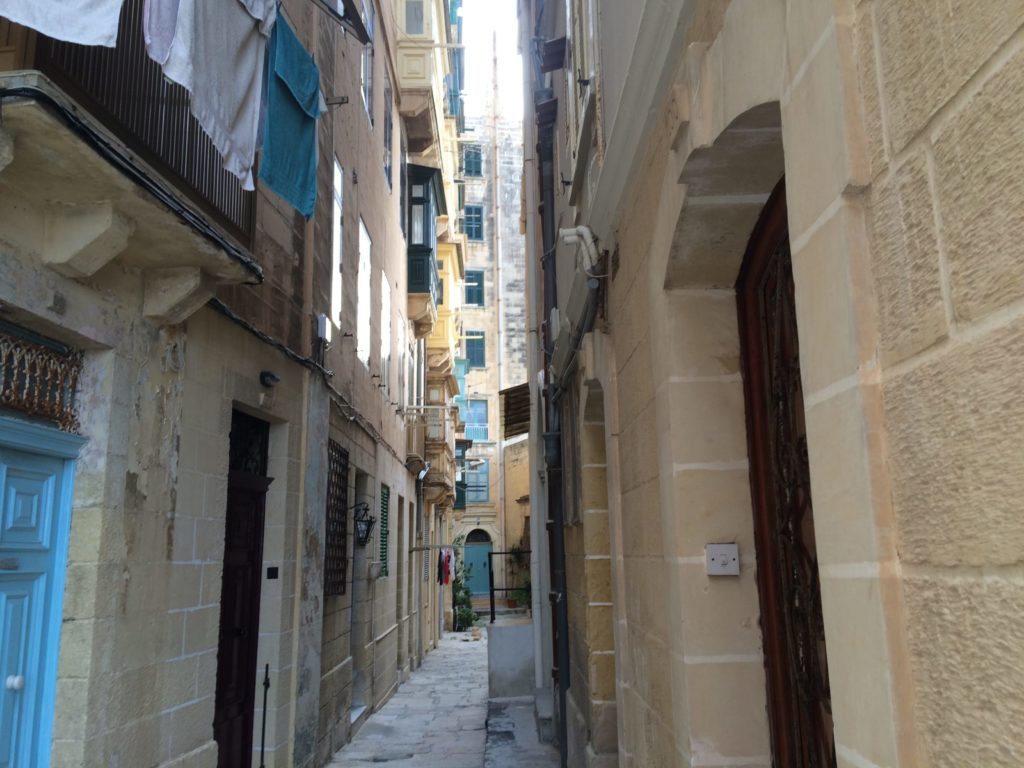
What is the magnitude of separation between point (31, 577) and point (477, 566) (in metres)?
32.1

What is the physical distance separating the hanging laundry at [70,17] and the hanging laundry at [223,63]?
49 centimetres

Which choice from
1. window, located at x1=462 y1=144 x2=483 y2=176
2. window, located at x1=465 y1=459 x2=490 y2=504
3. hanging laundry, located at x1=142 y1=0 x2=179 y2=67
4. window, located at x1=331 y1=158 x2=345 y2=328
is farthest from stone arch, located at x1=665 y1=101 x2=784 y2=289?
window, located at x1=462 y1=144 x2=483 y2=176

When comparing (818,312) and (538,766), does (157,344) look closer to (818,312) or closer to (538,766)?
(818,312)

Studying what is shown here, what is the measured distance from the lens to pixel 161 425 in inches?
203

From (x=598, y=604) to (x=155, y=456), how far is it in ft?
11.1

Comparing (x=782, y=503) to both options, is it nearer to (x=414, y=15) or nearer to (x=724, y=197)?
(x=724, y=197)

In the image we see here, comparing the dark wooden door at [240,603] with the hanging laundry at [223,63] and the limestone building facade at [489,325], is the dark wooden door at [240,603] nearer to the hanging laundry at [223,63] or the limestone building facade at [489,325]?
the hanging laundry at [223,63]

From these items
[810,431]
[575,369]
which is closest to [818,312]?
[810,431]

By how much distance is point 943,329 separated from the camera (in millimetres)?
1411

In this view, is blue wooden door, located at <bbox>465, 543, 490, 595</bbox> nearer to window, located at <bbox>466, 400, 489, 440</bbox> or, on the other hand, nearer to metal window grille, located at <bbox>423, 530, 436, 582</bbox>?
window, located at <bbox>466, 400, 489, 440</bbox>

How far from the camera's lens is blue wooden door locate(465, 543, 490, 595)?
3534 cm

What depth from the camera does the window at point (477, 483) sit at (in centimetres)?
3566

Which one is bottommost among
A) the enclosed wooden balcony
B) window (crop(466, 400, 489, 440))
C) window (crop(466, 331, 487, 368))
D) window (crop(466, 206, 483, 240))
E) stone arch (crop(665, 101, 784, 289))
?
stone arch (crop(665, 101, 784, 289))

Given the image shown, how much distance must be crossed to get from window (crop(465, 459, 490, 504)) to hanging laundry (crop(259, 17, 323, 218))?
2948cm
